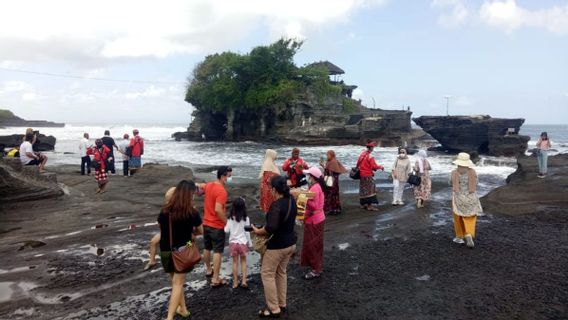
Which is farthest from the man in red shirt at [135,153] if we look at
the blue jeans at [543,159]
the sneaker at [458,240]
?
the blue jeans at [543,159]

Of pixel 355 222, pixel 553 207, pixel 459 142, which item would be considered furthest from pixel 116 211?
pixel 459 142

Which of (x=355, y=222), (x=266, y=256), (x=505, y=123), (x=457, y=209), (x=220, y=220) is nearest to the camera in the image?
(x=266, y=256)

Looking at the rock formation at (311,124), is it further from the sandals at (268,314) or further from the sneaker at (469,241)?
the sandals at (268,314)

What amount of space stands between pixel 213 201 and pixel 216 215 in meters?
0.24

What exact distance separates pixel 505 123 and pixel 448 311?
127 ft

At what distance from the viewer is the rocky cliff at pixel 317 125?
47344mm

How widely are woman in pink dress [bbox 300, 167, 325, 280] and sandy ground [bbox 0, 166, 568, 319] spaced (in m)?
0.25

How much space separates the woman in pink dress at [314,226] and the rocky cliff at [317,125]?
4091cm

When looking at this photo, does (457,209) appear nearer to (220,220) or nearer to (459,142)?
(220,220)

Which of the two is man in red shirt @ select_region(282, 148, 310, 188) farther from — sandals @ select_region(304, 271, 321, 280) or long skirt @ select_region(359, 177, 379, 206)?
long skirt @ select_region(359, 177, 379, 206)

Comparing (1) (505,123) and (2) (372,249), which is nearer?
(2) (372,249)

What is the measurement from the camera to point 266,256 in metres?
5.08

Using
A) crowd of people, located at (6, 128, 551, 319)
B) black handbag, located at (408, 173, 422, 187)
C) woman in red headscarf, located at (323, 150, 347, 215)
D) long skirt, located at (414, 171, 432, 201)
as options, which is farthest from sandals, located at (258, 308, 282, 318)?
long skirt, located at (414, 171, 432, 201)

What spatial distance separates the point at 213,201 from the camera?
5965 millimetres
